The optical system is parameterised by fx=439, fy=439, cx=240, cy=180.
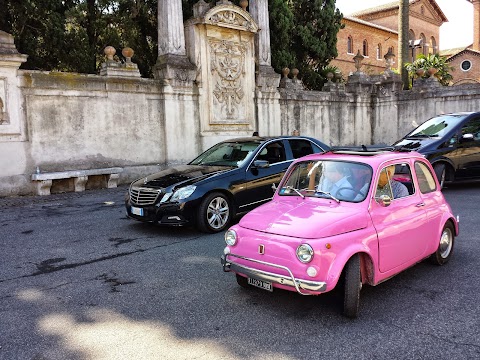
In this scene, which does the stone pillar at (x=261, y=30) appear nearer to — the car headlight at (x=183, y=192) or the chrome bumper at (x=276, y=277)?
the car headlight at (x=183, y=192)

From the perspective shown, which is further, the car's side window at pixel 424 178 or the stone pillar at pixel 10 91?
the stone pillar at pixel 10 91

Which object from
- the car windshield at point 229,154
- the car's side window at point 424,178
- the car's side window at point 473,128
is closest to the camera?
the car's side window at point 424,178

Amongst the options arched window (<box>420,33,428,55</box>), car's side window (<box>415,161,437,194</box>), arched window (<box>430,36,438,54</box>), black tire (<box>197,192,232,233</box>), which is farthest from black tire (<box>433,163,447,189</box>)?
arched window (<box>430,36,438,54</box>)

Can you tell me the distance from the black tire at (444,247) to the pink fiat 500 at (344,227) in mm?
13

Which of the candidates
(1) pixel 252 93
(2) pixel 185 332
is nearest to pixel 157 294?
(2) pixel 185 332

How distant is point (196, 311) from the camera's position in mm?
4352

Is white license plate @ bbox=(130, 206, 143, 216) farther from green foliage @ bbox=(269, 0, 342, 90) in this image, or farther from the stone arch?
green foliage @ bbox=(269, 0, 342, 90)

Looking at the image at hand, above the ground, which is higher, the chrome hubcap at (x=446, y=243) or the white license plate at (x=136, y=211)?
the white license plate at (x=136, y=211)

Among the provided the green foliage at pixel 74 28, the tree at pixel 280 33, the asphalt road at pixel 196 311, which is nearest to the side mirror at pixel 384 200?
the asphalt road at pixel 196 311

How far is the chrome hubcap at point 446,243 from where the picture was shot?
18.1 ft

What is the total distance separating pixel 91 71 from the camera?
16.2m

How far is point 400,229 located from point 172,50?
11572 mm

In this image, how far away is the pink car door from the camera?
442 cm

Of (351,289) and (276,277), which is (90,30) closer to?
(276,277)
